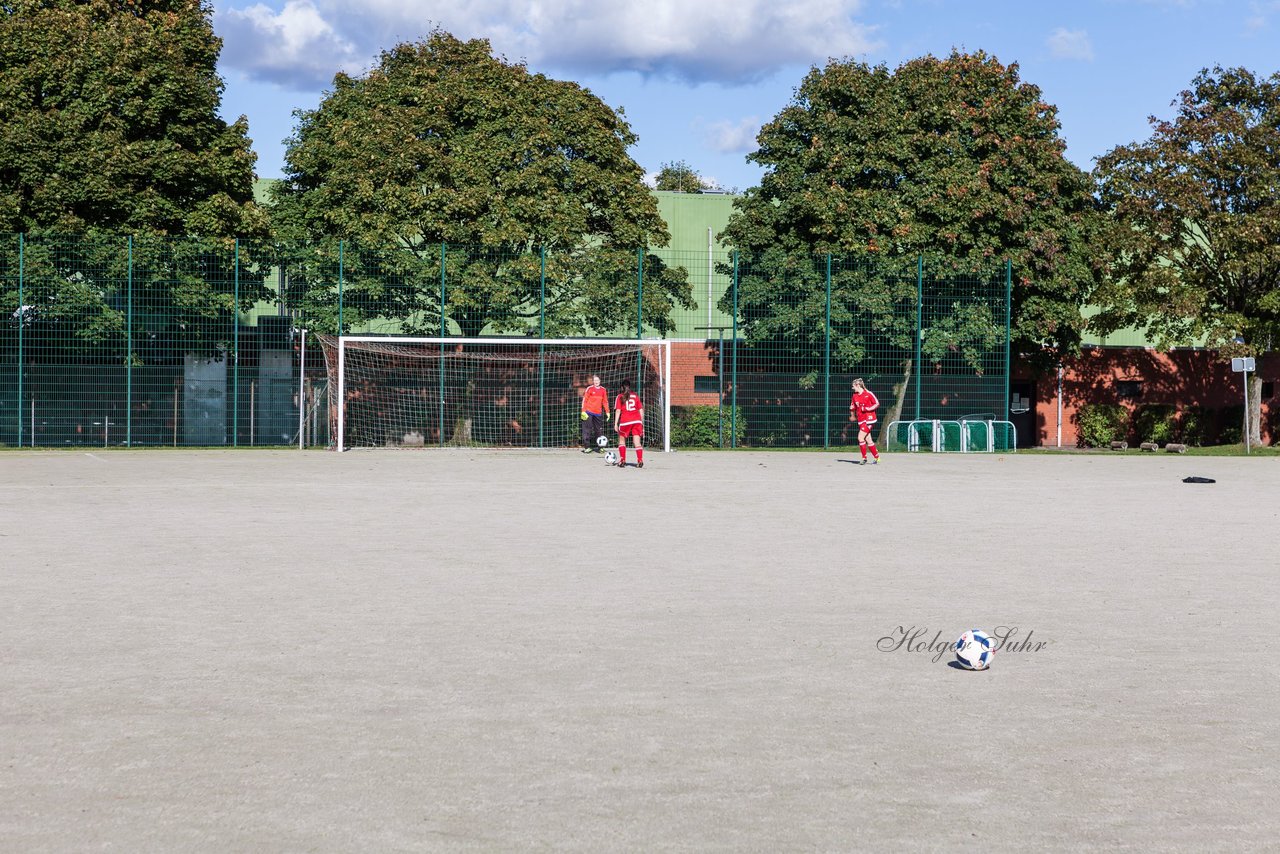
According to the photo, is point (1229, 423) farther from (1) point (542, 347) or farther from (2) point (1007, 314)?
(1) point (542, 347)

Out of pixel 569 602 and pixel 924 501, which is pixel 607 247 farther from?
pixel 569 602

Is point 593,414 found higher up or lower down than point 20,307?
lower down

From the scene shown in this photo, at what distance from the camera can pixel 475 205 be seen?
35969mm

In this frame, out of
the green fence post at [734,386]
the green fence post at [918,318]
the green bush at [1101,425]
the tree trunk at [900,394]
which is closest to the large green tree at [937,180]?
the green fence post at [918,318]

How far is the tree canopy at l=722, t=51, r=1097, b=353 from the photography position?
3706cm

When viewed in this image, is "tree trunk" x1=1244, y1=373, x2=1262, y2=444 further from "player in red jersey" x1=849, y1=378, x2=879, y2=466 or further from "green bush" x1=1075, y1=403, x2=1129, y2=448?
"player in red jersey" x1=849, y1=378, x2=879, y2=466

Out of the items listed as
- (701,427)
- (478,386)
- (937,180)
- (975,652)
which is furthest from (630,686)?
(937,180)

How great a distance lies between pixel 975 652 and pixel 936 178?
3106 centimetres

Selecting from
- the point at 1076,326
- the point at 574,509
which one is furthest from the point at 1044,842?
Answer: the point at 1076,326

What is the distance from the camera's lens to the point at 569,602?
380 inches

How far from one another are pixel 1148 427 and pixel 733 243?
49.3 ft

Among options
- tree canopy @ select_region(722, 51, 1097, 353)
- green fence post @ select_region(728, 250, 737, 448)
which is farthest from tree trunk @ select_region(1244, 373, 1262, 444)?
green fence post @ select_region(728, 250, 737, 448)

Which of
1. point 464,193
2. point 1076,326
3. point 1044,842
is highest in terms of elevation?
point 464,193

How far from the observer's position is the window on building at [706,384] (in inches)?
1393
